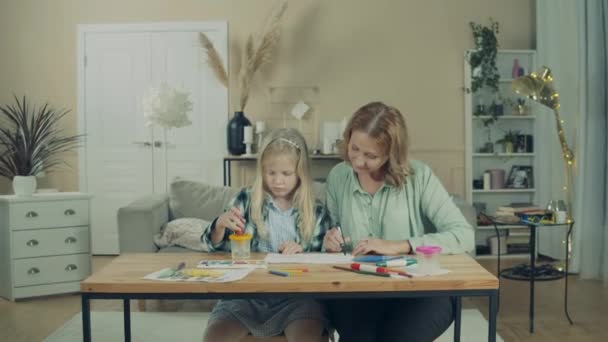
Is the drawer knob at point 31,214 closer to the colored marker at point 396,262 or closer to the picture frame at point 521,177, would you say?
the colored marker at point 396,262

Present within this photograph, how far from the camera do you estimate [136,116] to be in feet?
18.8

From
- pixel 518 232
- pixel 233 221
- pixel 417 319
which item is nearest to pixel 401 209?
pixel 417 319

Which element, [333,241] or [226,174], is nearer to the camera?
[333,241]

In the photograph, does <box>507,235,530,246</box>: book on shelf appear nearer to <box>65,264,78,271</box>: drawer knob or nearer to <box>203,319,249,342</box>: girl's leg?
<box>65,264,78,271</box>: drawer knob

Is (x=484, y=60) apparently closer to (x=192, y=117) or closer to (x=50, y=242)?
(x=192, y=117)

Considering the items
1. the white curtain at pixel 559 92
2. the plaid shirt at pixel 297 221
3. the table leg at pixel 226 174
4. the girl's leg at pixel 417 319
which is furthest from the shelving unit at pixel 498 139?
the girl's leg at pixel 417 319

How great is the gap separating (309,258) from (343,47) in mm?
3964

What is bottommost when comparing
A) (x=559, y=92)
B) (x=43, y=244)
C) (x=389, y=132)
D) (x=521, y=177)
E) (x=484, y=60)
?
(x=43, y=244)

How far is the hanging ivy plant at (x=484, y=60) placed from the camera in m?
5.33

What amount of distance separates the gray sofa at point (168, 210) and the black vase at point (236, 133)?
1.34 m

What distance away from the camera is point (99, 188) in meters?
5.78

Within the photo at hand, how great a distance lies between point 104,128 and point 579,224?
3.89 metres

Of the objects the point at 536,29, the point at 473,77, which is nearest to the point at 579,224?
the point at 473,77

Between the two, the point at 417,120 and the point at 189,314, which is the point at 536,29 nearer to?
the point at 417,120
